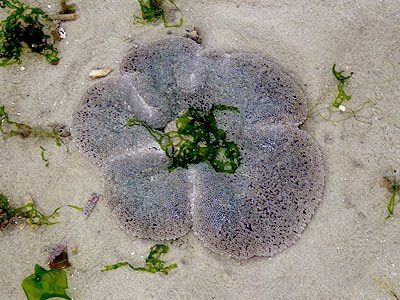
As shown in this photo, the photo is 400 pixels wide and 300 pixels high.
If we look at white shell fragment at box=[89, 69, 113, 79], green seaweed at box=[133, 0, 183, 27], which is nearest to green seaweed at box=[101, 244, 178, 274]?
white shell fragment at box=[89, 69, 113, 79]

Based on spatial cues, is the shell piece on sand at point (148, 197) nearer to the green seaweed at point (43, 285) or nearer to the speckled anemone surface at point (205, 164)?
the speckled anemone surface at point (205, 164)

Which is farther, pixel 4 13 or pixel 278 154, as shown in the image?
pixel 4 13

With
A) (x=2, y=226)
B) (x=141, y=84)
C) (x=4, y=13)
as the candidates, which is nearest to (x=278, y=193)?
(x=141, y=84)

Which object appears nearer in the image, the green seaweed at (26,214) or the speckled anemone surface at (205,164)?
the speckled anemone surface at (205,164)

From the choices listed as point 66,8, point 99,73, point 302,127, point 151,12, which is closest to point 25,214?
point 99,73

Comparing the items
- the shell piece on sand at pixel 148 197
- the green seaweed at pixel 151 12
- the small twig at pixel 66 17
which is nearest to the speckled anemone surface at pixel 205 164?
the shell piece on sand at pixel 148 197

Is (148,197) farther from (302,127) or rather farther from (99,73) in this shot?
(302,127)

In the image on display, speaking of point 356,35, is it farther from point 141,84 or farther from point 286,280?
point 286,280
